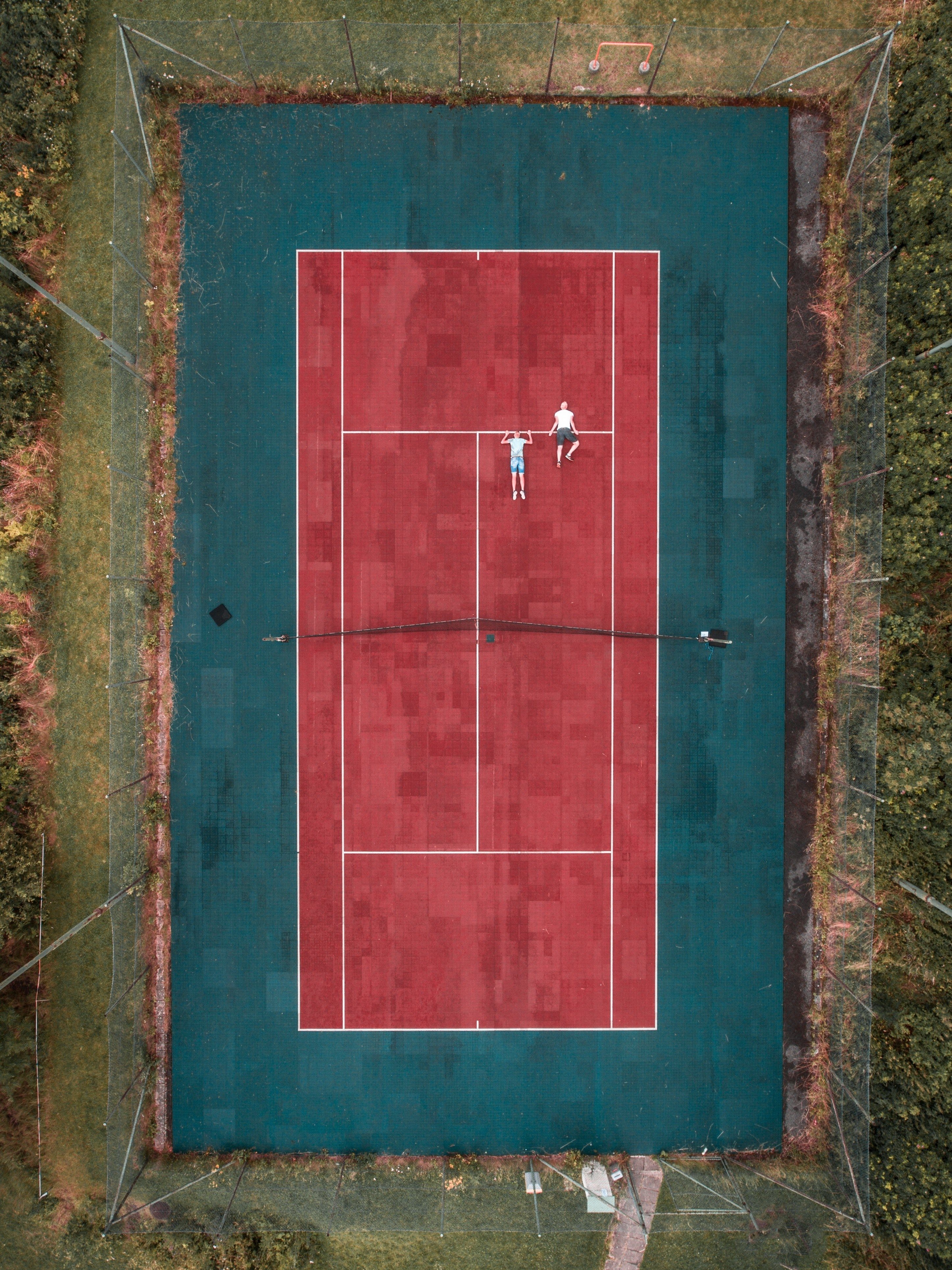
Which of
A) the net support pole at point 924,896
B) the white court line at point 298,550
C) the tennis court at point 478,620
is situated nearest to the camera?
the net support pole at point 924,896

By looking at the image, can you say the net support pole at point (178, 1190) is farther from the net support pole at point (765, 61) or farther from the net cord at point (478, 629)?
the net support pole at point (765, 61)

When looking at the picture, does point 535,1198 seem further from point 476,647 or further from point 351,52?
point 351,52

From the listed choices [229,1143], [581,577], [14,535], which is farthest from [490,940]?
[14,535]

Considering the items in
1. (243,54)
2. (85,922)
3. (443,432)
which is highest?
(243,54)

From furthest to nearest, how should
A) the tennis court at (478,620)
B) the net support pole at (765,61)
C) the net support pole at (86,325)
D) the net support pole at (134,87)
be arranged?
the tennis court at (478,620)
the net support pole at (765,61)
the net support pole at (134,87)
the net support pole at (86,325)

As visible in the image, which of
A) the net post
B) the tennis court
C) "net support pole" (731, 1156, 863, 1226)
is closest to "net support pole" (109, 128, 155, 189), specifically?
the tennis court

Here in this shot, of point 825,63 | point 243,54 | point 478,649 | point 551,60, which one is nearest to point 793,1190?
point 478,649

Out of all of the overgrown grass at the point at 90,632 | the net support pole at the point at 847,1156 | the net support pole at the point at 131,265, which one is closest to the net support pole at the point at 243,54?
the overgrown grass at the point at 90,632
